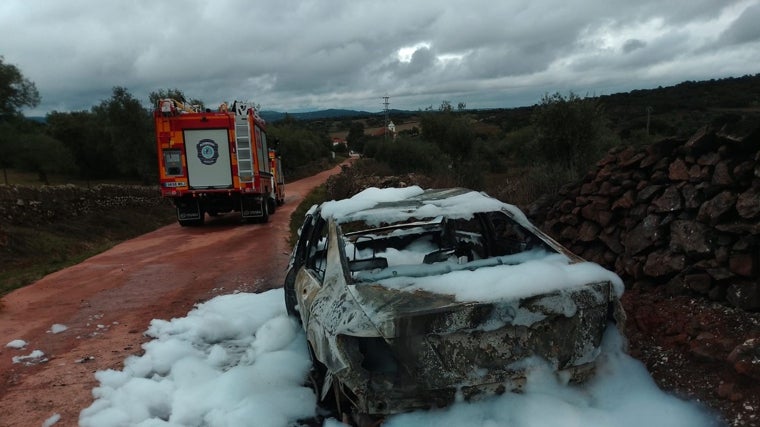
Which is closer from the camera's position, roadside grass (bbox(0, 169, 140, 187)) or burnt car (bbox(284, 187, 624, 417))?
burnt car (bbox(284, 187, 624, 417))

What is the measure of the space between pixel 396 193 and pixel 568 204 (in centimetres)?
278

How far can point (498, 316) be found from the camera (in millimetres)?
3070

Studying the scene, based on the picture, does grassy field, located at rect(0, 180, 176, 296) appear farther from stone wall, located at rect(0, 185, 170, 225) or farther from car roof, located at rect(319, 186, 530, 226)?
car roof, located at rect(319, 186, 530, 226)

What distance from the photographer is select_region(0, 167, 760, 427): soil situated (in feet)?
12.2

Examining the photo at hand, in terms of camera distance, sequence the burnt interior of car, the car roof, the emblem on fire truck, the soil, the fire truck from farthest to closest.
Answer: the emblem on fire truck < the fire truck < the burnt interior of car < the car roof < the soil

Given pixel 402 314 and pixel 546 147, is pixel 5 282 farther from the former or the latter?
pixel 546 147

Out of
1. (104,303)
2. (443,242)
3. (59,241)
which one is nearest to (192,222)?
(59,241)

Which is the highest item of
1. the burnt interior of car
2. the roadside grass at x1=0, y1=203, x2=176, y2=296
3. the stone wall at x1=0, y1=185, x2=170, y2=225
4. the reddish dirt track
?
the burnt interior of car

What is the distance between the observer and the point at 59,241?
1605 cm

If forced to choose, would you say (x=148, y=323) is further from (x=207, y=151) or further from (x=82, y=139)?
(x=82, y=139)

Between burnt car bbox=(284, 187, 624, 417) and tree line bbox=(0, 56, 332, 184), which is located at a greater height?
tree line bbox=(0, 56, 332, 184)

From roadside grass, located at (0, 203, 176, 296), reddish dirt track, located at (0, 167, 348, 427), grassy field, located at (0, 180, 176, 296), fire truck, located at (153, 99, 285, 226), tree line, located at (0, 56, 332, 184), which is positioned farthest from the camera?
tree line, located at (0, 56, 332, 184)

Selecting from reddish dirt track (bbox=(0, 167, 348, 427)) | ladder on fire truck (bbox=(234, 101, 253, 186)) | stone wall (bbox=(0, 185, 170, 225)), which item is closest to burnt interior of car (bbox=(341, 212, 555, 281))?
reddish dirt track (bbox=(0, 167, 348, 427))

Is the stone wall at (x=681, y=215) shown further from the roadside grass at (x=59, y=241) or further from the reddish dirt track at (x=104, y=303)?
the roadside grass at (x=59, y=241)
